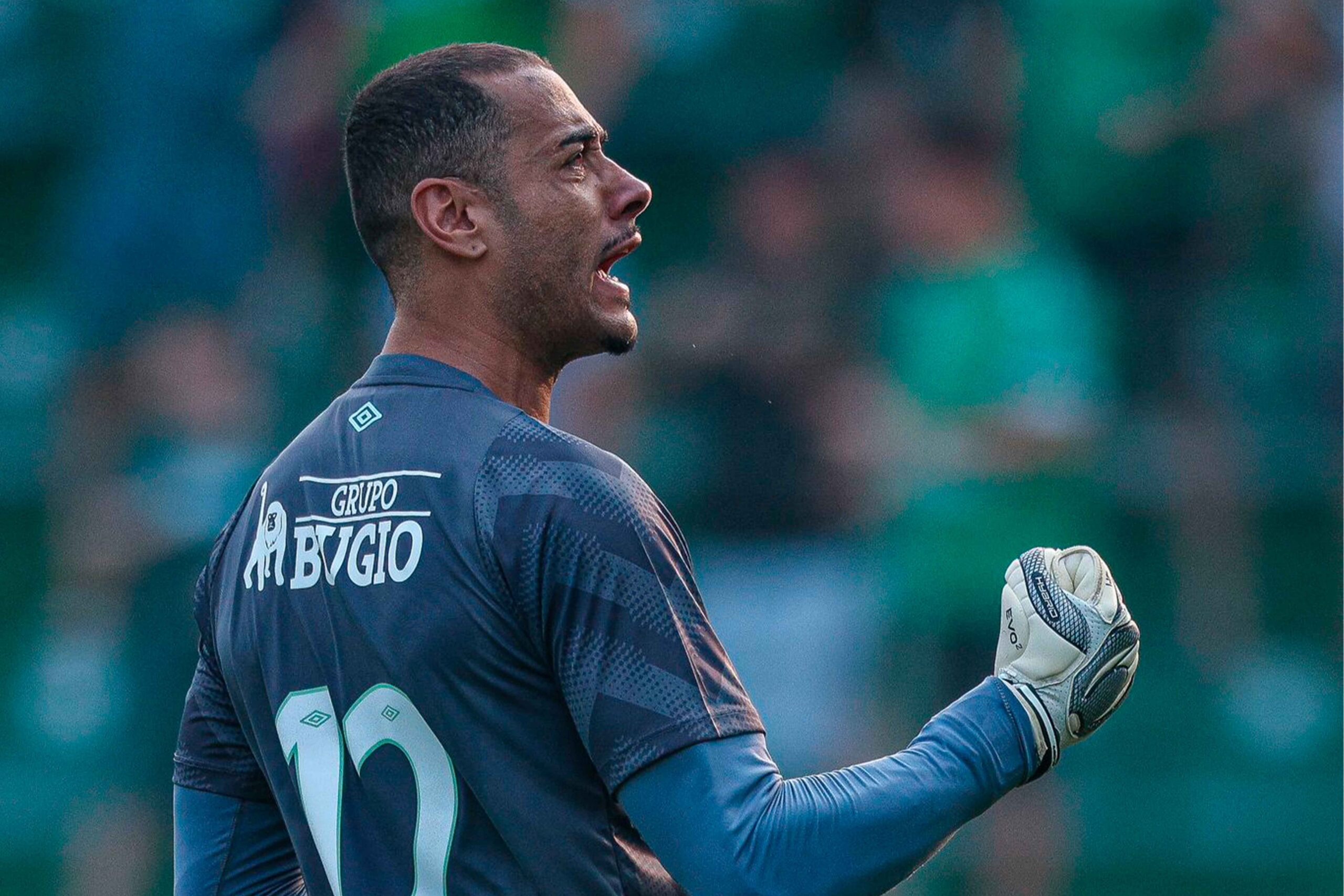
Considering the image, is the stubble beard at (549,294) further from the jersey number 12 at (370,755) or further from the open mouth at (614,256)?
the jersey number 12 at (370,755)

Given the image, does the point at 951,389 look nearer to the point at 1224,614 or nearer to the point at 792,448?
the point at 792,448

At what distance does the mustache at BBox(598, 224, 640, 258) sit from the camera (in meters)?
2.58

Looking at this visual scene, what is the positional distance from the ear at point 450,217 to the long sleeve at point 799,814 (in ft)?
2.69

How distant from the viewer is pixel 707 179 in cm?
790

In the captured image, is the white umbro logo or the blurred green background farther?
the blurred green background

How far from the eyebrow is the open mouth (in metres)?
0.15

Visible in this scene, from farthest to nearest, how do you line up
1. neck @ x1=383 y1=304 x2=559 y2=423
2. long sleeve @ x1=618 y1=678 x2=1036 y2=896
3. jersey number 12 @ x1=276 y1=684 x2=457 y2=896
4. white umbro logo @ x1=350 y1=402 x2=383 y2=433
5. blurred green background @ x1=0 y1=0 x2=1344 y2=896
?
blurred green background @ x1=0 y1=0 x2=1344 y2=896
neck @ x1=383 y1=304 x2=559 y2=423
white umbro logo @ x1=350 y1=402 x2=383 y2=433
jersey number 12 @ x1=276 y1=684 x2=457 y2=896
long sleeve @ x1=618 y1=678 x2=1036 y2=896

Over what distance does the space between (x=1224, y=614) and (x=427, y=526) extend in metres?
5.16

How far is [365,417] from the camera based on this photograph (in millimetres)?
2383

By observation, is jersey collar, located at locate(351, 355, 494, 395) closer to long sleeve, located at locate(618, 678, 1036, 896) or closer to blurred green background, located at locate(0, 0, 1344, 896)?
long sleeve, located at locate(618, 678, 1036, 896)

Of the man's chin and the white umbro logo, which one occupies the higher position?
the man's chin

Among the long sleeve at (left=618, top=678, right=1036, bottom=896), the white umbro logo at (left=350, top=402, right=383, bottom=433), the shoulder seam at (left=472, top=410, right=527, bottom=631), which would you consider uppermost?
the white umbro logo at (left=350, top=402, right=383, bottom=433)

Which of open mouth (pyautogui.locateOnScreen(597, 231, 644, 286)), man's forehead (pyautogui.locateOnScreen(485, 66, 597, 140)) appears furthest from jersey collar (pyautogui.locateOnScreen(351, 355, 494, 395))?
man's forehead (pyautogui.locateOnScreen(485, 66, 597, 140))

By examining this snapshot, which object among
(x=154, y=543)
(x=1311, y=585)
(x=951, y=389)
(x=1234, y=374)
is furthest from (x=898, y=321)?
(x=154, y=543)
